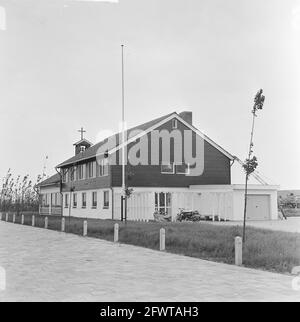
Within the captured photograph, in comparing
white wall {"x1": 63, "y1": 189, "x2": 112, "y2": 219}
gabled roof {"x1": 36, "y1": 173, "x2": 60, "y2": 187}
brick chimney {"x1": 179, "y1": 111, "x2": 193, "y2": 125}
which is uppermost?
brick chimney {"x1": 179, "y1": 111, "x2": 193, "y2": 125}

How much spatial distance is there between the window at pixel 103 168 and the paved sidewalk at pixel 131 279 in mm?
20341

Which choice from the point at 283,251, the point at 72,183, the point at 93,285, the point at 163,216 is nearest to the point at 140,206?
the point at 163,216

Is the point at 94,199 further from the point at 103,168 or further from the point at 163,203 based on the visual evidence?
the point at 163,203

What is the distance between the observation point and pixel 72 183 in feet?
139

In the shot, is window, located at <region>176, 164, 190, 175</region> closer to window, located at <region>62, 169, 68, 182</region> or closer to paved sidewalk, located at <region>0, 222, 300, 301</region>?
window, located at <region>62, 169, 68, 182</region>

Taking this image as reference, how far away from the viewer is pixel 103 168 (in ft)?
115

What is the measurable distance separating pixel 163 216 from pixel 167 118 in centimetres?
720

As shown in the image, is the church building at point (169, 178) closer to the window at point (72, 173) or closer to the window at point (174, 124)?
the window at point (174, 124)

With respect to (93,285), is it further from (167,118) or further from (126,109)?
(167,118)

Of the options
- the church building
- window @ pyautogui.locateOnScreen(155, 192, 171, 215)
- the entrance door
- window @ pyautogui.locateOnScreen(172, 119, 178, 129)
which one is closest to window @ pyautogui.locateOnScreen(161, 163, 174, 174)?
the church building

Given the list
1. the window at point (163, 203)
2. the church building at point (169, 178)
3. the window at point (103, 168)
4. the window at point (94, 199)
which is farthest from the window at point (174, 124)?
the window at point (94, 199)

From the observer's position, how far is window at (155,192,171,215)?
33.2 meters

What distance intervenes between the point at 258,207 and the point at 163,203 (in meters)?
6.60

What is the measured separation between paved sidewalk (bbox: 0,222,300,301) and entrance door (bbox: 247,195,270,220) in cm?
2068
